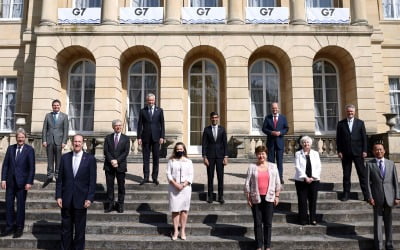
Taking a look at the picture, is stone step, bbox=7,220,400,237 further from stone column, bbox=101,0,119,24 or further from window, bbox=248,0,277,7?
window, bbox=248,0,277,7

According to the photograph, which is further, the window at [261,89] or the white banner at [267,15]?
the window at [261,89]

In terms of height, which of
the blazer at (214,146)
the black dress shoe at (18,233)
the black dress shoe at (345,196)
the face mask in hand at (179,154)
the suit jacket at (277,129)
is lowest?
the black dress shoe at (18,233)

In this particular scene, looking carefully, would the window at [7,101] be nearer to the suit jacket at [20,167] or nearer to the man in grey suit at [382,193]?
the suit jacket at [20,167]

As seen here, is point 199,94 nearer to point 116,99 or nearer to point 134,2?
point 116,99

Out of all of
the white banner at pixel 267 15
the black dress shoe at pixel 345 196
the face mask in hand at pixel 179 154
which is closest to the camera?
the face mask in hand at pixel 179 154

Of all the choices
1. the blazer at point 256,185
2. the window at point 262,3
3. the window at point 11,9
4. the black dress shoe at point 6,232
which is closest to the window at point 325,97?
the window at point 262,3

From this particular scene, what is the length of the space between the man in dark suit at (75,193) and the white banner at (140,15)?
37.7ft

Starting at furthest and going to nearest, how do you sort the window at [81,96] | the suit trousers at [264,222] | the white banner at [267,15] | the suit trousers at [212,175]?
the window at [81,96], the white banner at [267,15], the suit trousers at [212,175], the suit trousers at [264,222]

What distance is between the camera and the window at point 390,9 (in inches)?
683

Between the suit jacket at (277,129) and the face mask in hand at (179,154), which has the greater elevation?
the suit jacket at (277,129)

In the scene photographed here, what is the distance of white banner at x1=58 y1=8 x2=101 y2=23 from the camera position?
15773mm

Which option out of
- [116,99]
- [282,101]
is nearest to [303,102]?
[282,101]

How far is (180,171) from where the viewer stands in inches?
232

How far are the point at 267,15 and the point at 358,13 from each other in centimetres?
406
